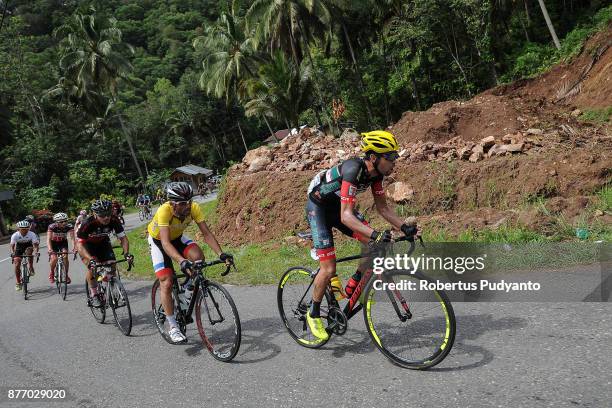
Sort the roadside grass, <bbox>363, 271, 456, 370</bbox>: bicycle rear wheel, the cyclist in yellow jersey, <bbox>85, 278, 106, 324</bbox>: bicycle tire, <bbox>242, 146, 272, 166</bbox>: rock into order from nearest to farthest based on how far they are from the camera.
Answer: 1. <bbox>363, 271, 456, 370</bbox>: bicycle rear wheel
2. the cyclist in yellow jersey
3. the roadside grass
4. <bbox>85, 278, 106, 324</bbox>: bicycle tire
5. <bbox>242, 146, 272, 166</bbox>: rock

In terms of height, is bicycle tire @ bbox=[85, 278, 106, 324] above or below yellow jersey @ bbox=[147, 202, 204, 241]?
below

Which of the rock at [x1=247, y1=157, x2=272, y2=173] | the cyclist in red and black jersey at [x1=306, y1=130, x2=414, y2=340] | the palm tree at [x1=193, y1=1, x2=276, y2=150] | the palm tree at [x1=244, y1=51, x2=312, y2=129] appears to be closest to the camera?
the cyclist in red and black jersey at [x1=306, y1=130, x2=414, y2=340]

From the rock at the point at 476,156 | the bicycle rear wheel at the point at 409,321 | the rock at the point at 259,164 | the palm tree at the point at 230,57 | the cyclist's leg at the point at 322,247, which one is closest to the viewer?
the bicycle rear wheel at the point at 409,321

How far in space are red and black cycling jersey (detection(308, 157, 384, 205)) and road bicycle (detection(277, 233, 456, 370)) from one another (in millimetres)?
634

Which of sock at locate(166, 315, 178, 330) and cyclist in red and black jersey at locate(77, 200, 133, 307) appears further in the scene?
cyclist in red and black jersey at locate(77, 200, 133, 307)

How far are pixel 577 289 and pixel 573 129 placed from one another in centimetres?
845

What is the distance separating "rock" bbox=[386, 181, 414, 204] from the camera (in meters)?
10.9

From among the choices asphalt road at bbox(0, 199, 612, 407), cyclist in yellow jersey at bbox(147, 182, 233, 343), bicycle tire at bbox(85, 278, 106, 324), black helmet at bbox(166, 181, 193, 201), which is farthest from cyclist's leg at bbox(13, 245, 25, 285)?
black helmet at bbox(166, 181, 193, 201)

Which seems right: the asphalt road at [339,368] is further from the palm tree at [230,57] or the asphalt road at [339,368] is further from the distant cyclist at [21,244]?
the palm tree at [230,57]

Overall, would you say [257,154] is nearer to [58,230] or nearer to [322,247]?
[58,230]

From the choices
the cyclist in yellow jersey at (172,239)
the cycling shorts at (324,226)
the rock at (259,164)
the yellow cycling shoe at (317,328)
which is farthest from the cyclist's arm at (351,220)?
the rock at (259,164)

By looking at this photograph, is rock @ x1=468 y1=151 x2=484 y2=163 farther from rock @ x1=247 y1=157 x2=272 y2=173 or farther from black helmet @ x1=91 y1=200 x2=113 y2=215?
black helmet @ x1=91 y1=200 x2=113 y2=215

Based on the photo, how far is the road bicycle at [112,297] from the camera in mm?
6672

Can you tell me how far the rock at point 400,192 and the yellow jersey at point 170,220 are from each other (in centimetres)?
620
